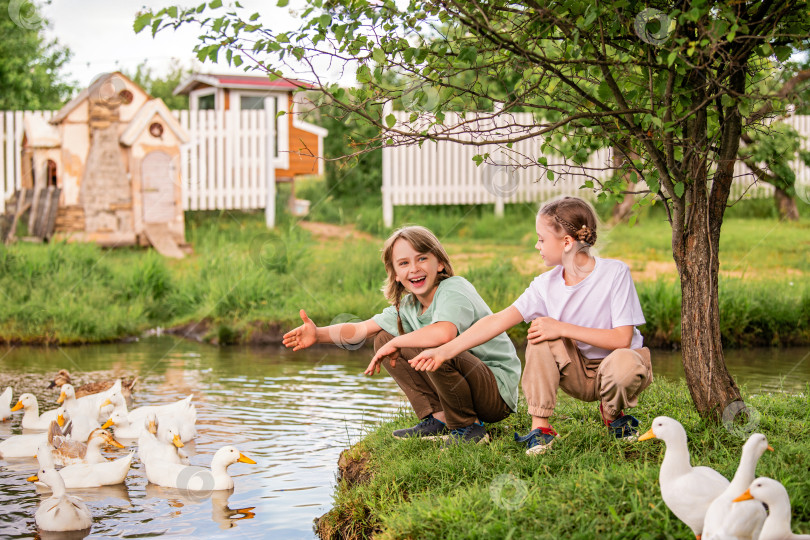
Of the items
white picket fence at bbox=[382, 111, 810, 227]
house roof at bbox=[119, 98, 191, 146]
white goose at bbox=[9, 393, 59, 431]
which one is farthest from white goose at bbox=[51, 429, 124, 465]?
white picket fence at bbox=[382, 111, 810, 227]

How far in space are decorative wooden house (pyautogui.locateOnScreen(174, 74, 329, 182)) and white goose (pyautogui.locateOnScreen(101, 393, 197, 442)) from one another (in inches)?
378

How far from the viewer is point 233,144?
15758mm

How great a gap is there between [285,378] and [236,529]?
12.3ft

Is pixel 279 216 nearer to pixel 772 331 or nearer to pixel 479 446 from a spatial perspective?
pixel 772 331

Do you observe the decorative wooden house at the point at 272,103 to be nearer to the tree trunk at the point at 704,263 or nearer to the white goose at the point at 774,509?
the tree trunk at the point at 704,263

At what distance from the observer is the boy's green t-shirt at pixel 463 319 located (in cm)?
465

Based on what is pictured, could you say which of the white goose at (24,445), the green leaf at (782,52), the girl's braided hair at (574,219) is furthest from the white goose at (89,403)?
the green leaf at (782,52)

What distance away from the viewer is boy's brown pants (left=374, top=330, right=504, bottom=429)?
4.48 m

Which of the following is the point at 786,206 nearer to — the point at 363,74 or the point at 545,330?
the point at 545,330

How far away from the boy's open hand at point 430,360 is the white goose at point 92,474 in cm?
202

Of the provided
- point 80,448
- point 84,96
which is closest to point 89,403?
point 80,448

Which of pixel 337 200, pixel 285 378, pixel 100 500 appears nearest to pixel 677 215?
pixel 100 500

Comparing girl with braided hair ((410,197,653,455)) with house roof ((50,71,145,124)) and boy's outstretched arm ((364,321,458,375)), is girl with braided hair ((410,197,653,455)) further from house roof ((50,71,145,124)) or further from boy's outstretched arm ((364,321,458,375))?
house roof ((50,71,145,124))

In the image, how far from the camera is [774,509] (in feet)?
9.73
